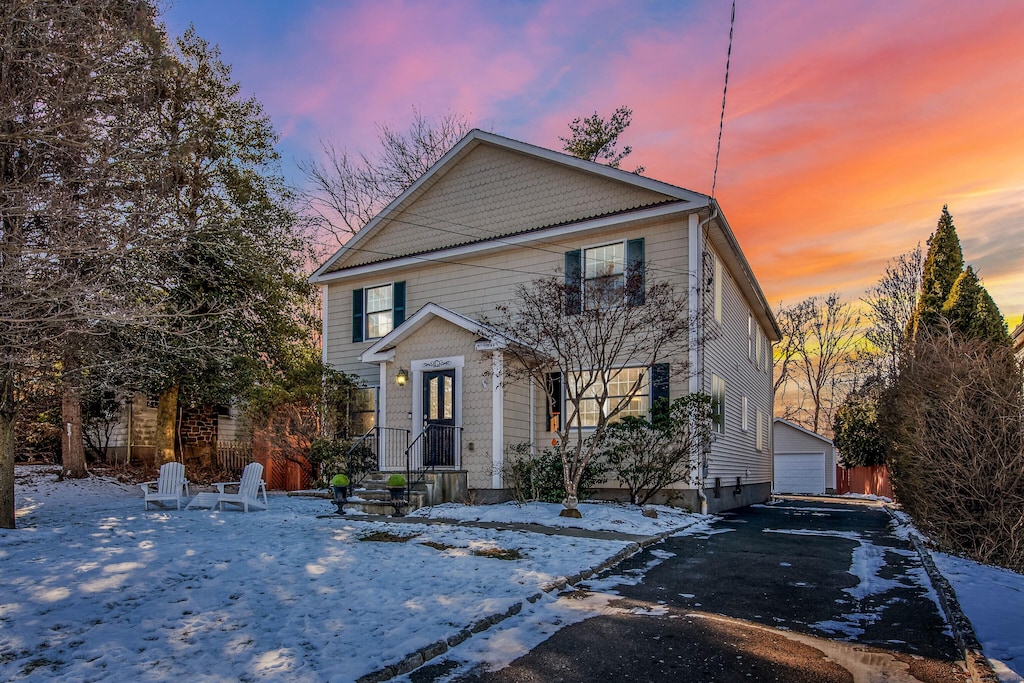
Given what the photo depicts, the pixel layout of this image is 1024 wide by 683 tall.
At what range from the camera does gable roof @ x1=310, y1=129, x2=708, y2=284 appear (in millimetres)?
13695

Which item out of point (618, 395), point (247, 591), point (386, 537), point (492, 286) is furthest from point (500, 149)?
point (247, 591)

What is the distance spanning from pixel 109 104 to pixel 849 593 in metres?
10.5

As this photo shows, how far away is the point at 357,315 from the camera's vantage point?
711 inches

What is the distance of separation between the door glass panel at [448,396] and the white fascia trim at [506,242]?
3457mm

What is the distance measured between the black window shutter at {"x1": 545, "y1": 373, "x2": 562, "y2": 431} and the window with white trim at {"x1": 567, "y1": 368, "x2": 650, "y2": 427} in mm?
335

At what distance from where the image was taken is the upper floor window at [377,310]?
17.4 meters

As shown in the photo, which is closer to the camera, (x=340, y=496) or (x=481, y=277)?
(x=340, y=496)

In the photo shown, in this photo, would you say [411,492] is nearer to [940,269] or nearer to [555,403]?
[555,403]

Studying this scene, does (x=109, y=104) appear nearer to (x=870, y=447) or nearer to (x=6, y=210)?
(x=6, y=210)

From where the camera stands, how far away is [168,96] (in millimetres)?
17688

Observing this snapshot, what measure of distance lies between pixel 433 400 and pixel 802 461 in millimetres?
23342

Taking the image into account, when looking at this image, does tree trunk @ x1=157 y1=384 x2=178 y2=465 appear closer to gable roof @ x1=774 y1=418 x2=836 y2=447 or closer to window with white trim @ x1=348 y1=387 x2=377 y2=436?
window with white trim @ x1=348 y1=387 x2=377 y2=436

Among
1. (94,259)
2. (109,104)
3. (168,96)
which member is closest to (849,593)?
(94,259)

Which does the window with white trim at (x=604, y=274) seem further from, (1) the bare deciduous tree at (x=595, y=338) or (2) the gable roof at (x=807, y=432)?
(2) the gable roof at (x=807, y=432)
